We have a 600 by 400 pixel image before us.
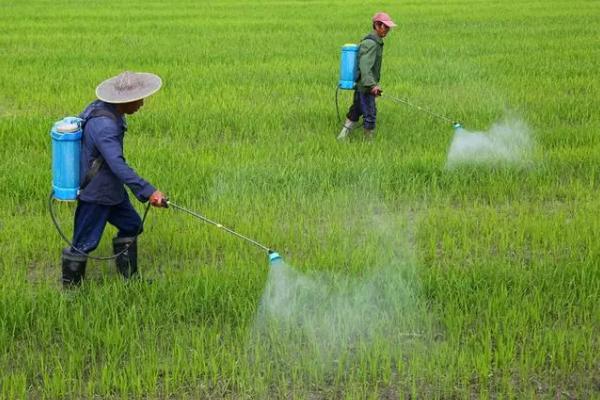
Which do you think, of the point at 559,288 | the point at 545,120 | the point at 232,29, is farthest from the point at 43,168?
the point at 232,29

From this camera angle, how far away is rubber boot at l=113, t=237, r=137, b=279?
4.86 metres

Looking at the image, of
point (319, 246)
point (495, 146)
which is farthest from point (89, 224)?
point (495, 146)

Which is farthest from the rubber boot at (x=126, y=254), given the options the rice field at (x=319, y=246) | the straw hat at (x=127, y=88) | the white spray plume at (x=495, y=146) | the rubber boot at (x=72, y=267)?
the white spray plume at (x=495, y=146)

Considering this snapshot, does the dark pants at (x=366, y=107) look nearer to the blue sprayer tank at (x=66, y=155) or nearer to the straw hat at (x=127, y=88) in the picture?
the straw hat at (x=127, y=88)

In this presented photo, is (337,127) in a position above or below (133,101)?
below

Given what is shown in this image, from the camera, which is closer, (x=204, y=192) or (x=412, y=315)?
(x=412, y=315)

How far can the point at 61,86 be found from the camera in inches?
395

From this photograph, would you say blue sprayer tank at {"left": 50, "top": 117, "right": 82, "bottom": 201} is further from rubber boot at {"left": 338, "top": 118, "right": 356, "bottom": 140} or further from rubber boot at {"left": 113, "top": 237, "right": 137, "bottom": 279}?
rubber boot at {"left": 338, "top": 118, "right": 356, "bottom": 140}

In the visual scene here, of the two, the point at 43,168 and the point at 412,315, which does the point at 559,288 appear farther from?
the point at 43,168

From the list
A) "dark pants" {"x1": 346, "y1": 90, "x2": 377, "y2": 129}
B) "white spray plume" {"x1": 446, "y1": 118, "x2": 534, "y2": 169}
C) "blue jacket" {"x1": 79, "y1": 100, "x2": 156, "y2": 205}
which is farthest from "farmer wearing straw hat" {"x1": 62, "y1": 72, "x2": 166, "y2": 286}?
"dark pants" {"x1": 346, "y1": 90, "x2": 377, "y2": 129}

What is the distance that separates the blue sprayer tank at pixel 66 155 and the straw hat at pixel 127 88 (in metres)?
0.19

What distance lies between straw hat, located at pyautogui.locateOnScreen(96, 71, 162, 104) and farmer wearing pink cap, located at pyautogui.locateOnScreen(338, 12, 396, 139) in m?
3.21

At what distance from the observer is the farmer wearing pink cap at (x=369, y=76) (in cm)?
747

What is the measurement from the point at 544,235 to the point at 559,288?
2.88ft
